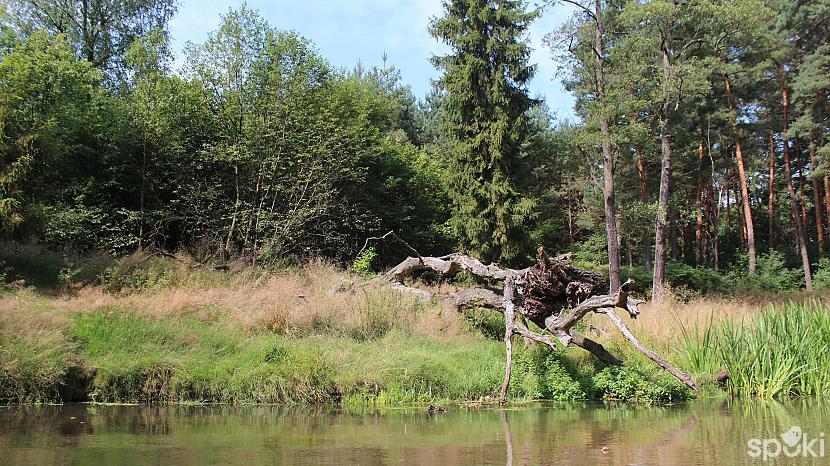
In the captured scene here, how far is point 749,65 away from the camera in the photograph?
3028 centimetres

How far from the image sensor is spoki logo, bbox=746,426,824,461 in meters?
5.56

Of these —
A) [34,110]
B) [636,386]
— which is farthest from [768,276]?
[34,110]

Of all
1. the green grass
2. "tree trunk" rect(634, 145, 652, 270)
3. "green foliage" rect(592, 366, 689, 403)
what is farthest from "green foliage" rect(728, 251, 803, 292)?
the green grass

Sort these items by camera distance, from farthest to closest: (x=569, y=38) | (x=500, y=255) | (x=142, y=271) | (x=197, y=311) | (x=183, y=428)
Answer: (x=500, y=255) → (x=569, y=38) → (x=142, y=271) → (x=197, y=311) → (x=183, y=428)

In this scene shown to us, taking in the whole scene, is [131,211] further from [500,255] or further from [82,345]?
[500,255]

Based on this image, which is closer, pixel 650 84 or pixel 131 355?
pixel 131 355

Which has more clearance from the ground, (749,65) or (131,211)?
(749,65)

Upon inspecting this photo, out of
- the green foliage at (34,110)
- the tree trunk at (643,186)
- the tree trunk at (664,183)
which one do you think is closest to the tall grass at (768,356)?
the tree trunk at (664,183)

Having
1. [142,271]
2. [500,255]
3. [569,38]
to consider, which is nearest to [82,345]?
[142,271]

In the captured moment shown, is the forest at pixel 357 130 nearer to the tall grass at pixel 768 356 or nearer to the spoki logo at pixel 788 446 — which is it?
the tall grass at pixel 768 356

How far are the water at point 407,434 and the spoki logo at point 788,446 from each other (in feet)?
0.13

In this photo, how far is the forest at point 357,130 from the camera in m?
20.2

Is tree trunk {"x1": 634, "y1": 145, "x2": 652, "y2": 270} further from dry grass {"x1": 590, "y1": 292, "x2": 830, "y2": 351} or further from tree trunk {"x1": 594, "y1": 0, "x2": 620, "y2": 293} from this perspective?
dry grass {"x1": 590, "y1": 292, "x2": 830, "y2": 351}

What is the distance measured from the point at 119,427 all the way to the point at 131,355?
3.25 m
